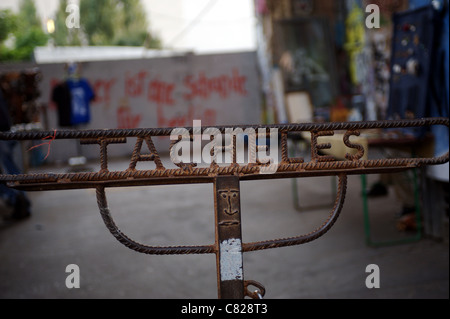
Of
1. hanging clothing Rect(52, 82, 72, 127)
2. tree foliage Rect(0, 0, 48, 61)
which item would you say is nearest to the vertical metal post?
hanging clothing Rect(52, 82, 72, 127)

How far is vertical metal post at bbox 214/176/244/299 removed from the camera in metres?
1.37

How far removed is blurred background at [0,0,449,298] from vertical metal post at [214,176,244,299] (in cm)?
64

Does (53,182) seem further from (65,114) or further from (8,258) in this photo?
(65,114)

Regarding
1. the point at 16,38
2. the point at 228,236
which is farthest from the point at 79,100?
the point at 16,38

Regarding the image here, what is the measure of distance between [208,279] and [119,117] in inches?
363

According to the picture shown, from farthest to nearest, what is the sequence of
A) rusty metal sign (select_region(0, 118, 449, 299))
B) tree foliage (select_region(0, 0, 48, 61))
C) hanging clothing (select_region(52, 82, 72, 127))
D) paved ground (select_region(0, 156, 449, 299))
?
tree foliage (select_region(0, 0, 48, 61)), hanging clothing (select_region(52, 82, 72, 127)), paved ground (select_region(0, 156, 449, 299)), rusty metal sign (select_region(0, 118, 449, 299))

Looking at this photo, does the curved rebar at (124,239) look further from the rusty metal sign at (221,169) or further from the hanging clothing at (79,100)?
the hanging clothing at (79,100)

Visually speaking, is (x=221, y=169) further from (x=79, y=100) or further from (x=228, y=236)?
(x=79, y=100)

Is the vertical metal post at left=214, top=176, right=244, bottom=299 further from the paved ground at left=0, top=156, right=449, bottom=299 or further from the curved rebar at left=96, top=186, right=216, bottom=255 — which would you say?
the paved ground at left=0, top=156, right=449, bottom=299

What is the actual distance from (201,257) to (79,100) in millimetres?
6353

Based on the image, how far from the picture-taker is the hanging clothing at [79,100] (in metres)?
9.12

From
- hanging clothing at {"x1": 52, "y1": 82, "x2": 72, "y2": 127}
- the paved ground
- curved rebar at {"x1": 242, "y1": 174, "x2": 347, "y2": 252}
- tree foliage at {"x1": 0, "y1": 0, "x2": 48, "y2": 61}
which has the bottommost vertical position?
the paved ground

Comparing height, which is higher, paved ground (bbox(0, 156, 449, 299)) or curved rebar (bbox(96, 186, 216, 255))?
curved rebar (bbox(96, 186, 216, 255))
